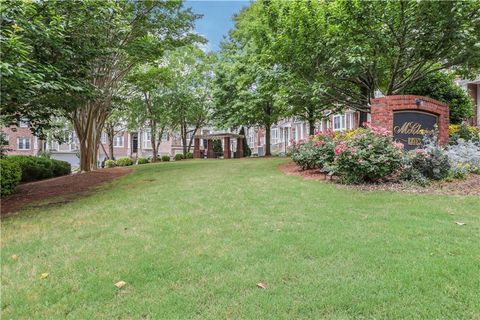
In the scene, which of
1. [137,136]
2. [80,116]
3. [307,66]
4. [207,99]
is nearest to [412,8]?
[307,66]

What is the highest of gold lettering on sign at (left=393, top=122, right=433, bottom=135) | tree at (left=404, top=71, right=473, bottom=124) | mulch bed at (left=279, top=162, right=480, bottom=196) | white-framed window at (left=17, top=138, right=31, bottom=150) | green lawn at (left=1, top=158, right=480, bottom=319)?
tree at (left=404, top=71, right=473, bottom=124)

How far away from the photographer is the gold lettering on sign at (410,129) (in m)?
9.34

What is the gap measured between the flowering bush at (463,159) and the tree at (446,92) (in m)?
4.62

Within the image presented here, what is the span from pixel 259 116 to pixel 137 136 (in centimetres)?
2687

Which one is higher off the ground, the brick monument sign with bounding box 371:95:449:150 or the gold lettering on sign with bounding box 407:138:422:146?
the brick monument sign with bounding box 371:95:449:150

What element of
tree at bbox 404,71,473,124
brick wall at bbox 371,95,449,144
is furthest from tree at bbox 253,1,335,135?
tree at bbox 404,71,473,124

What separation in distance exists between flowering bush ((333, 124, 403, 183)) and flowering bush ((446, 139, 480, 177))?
5.45ft

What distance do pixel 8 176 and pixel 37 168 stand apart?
5.56 m

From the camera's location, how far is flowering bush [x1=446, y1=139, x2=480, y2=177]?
8.07 m

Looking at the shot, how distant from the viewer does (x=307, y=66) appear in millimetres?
10984

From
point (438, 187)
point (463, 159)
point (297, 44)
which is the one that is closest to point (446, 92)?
point (463, 159)

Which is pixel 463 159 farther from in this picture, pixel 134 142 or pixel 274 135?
pixel 134 142

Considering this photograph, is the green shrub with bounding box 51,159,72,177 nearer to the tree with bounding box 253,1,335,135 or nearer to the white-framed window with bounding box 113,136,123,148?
the tree with bounding box 253,1,335,135

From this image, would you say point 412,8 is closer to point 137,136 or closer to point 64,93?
point 64,93
